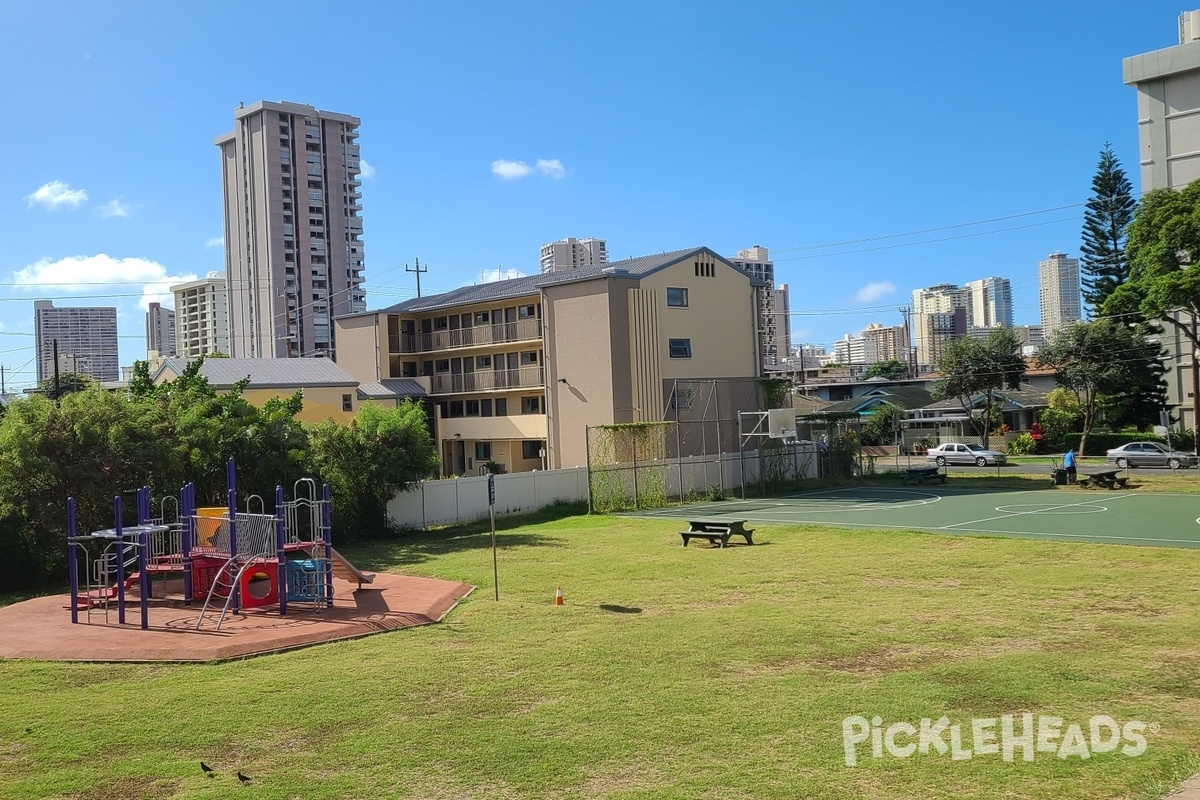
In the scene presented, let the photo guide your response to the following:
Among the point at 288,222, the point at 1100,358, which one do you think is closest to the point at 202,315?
the point at 288,222

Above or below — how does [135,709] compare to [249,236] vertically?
below

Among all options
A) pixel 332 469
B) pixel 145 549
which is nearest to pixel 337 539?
pixel 332 469

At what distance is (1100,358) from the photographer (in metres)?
57.8

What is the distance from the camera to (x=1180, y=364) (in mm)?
58562

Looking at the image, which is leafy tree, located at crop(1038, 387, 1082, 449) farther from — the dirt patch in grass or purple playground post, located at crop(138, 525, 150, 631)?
the dirt patch in grass

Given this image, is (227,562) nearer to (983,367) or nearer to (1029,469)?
(1029,469)

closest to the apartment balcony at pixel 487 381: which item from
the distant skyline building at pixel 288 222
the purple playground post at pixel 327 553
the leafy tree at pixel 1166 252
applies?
the leafy tree at pixel 1166 252

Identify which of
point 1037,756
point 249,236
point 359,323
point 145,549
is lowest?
point 1037,756

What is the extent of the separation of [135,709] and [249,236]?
113m

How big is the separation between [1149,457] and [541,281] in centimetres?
3067

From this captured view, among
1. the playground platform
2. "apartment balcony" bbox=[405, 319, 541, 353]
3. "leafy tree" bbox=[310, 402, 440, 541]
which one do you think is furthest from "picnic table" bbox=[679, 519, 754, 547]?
"apartment balcony" bbox=[405, 319, 541, 353]

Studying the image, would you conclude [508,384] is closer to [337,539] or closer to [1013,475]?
[337,539]

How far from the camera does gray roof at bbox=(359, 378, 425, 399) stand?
170 ft

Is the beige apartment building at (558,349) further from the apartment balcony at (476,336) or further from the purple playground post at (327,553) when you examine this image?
the purple playground post at (327,553)
